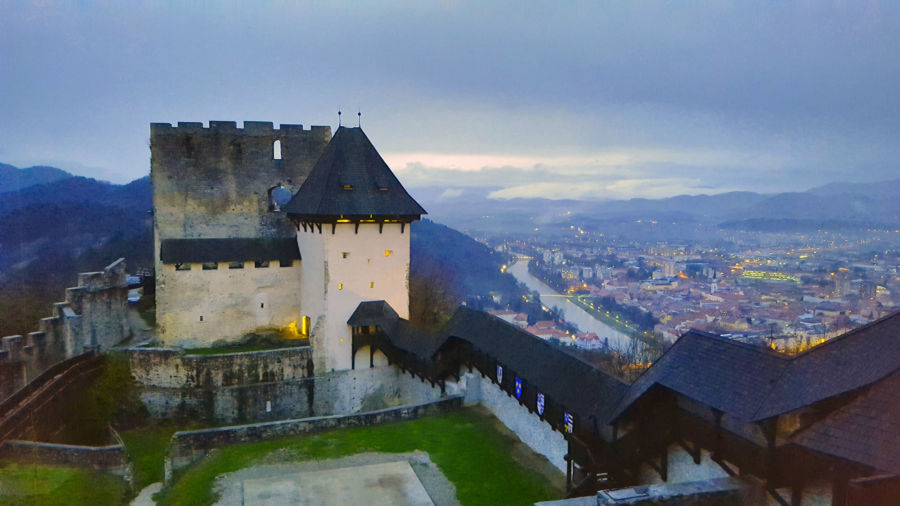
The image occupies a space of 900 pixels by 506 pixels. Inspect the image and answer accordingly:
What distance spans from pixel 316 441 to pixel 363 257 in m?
5.95

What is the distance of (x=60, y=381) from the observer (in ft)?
54.0

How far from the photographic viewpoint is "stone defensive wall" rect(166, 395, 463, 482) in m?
12.7

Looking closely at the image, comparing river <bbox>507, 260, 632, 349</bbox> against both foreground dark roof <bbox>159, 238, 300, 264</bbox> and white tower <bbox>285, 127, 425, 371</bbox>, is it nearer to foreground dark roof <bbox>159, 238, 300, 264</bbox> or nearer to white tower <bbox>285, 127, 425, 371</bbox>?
white tower <bbox>285, 127, 425, 371</bbox>

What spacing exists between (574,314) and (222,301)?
24.8m

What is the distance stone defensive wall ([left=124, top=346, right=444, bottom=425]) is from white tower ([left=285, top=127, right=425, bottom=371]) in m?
0.69

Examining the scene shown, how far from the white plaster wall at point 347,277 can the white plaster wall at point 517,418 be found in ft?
13.1

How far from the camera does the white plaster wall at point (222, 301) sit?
62.4 ft

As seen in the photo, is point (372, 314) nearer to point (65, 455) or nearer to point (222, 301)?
point (222, 301)

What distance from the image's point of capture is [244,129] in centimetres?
1991

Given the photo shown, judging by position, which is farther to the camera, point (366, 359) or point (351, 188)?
point (366, 359)

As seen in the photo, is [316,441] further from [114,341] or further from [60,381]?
[114,341]

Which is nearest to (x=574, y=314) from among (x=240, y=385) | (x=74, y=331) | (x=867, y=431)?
(x=240, y=385)

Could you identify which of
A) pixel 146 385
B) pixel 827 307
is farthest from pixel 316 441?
pixel 827 307

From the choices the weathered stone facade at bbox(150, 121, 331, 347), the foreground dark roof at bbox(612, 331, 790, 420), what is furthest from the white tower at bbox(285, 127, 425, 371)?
the foreground dark roof at bbox(612, 331, 790, 420)
